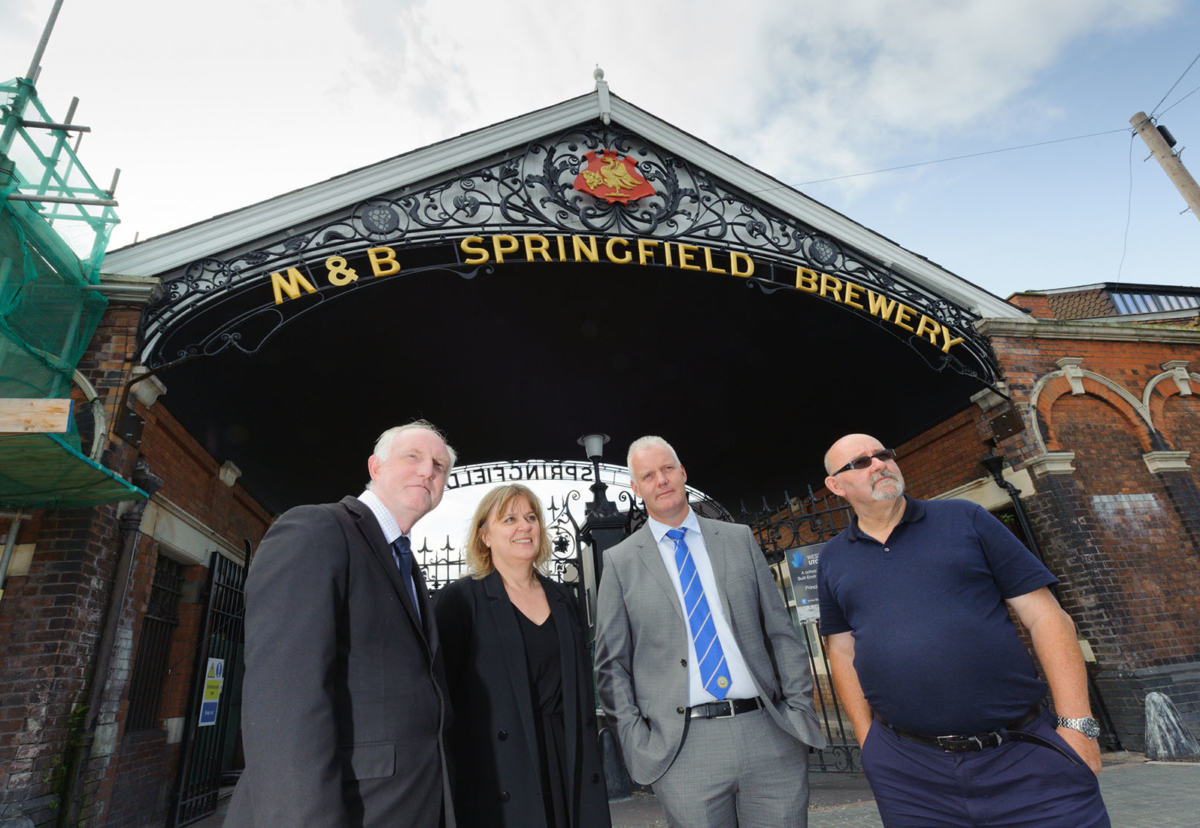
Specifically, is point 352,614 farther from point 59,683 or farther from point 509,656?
point 59,683

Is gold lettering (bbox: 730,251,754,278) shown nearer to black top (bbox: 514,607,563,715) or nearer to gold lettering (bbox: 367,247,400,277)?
gold lettering (bbox: 367,247,400,277)

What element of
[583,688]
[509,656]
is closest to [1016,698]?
[583,688]

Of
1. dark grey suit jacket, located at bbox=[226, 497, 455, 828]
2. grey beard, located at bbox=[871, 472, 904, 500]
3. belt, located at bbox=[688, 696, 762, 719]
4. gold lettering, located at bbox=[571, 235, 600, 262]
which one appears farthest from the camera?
gold lettering, located at bbox=[571, 235, 600, 262]

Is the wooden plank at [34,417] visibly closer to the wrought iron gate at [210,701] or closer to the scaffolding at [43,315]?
the scaffolding at [43,315]

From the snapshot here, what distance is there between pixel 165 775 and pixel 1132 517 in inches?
463

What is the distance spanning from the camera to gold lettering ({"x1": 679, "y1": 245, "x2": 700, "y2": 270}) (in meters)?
7.29

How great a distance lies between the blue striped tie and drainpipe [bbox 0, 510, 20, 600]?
17.2ft

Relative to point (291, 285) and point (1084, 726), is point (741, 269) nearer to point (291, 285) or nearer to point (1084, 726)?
point (291, 285)

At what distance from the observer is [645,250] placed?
7266mm

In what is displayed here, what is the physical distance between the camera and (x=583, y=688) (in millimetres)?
2775

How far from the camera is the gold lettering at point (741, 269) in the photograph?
24.5 ft

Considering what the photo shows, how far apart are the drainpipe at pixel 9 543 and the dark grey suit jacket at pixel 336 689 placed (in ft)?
14.9

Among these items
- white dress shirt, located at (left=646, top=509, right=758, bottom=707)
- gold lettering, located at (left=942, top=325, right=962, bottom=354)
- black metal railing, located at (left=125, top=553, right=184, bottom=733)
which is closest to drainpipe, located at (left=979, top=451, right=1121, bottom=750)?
gold lettering, located at (left=942, top=325, right=962, bottom=354)

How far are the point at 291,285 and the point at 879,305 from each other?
22.8ft
